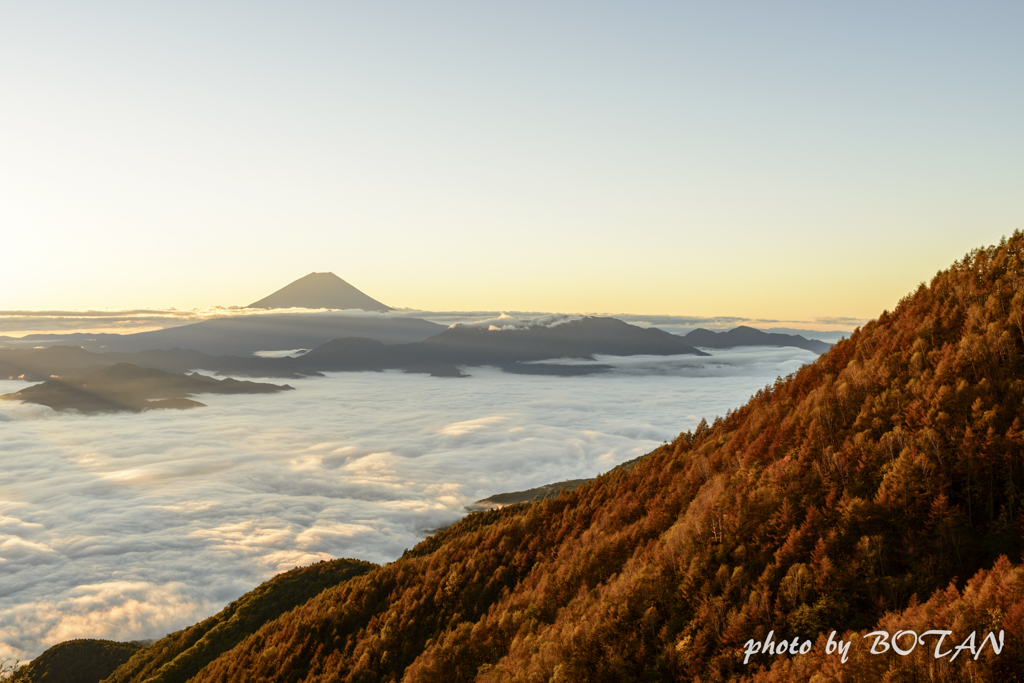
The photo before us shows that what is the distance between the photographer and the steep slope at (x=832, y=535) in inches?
680

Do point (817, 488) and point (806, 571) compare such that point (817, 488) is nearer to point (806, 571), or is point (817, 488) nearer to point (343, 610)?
point (806, 571)

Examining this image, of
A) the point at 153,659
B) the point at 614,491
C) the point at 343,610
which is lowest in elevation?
the point at 153,659

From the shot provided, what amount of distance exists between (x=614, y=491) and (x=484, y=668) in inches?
865

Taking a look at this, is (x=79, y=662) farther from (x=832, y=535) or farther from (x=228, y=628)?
(x=832, y=535)

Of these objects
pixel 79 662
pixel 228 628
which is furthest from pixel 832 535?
pixel 79 662

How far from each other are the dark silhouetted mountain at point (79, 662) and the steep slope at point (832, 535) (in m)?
99.9

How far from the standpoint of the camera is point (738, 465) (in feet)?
97.6

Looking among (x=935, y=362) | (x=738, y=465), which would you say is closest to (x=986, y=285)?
(x=935, y=362)

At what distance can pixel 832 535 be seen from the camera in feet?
64.0

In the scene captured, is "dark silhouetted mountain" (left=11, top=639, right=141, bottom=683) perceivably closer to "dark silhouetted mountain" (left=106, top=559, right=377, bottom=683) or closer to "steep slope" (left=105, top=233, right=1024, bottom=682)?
"dark silhouetted mountain" (left=106, top=559, right=377, bottom=683)

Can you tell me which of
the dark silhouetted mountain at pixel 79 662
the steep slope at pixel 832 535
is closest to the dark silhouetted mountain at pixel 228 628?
the dark silhouetted mountain at pixel 79 662

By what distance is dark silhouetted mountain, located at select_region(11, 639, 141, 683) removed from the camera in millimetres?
96875

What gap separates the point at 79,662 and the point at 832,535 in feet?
449

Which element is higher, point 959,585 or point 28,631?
point 959,585
